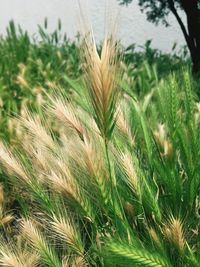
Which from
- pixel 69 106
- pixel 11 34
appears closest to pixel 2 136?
pixel 69 106

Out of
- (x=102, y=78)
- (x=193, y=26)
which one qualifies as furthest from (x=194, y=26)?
(x=102, y=78)

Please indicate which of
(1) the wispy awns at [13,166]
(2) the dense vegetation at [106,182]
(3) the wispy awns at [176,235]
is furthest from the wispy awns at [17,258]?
(3) the wispy awns at [176,235]

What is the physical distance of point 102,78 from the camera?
3.39ft

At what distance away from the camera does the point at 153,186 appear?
1.48 metres

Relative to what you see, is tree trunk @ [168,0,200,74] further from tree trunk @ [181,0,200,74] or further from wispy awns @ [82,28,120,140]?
wispy awns @ [82,28,120,140]

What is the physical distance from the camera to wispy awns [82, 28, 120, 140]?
1.03m

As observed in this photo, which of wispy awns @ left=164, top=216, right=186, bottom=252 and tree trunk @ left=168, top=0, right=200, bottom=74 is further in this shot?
tree trunk @ left=168, top=0, right=200, bottom=74

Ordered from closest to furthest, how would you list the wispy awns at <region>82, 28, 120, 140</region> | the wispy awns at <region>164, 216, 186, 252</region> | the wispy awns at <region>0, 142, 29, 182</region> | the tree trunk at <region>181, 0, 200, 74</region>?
the wispy awns at <region>82, 28, 120, 140</region> → the wispy awns at <region>164, 216, 186, 252</region> → the wispy awns at <region>0, 142, 29, 182</region> → the tree trunk at <region>181, 0, 200, 74</region>

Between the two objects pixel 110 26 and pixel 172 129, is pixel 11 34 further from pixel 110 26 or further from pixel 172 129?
pixel 110 26

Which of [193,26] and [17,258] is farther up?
[193,26]

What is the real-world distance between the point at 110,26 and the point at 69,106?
0.33 m

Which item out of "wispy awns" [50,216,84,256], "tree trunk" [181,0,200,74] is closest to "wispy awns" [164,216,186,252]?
"wispy awns" [50,216,84,256]

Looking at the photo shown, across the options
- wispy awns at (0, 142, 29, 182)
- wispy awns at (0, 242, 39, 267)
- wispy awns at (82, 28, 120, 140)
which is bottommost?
wispy awns at (0, 242, 39, 267)

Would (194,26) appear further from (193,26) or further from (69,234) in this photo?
(69,234)
